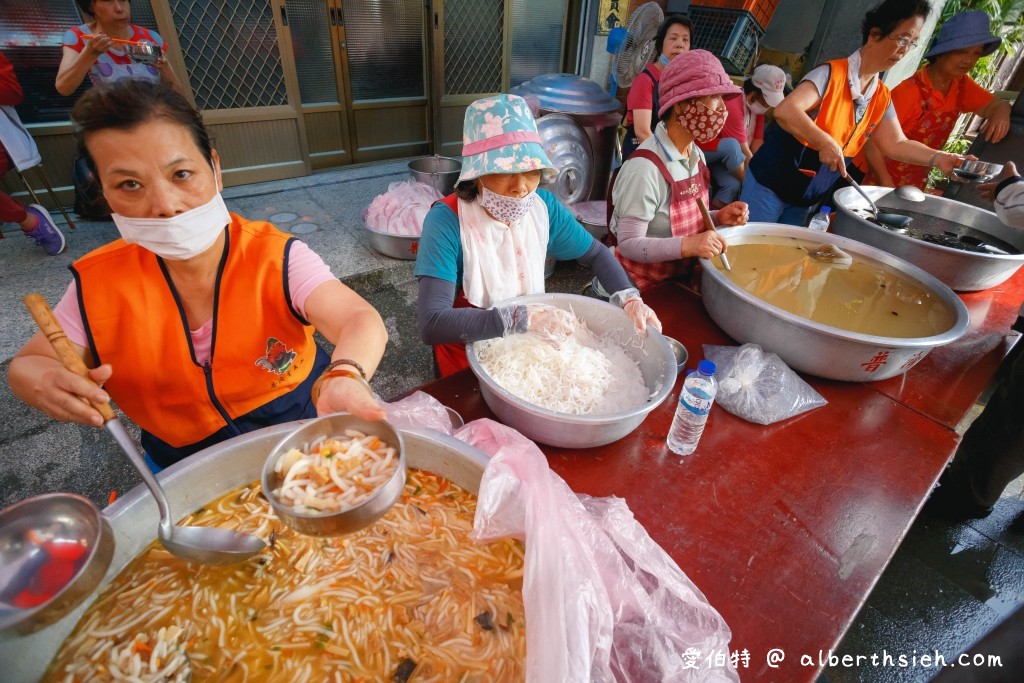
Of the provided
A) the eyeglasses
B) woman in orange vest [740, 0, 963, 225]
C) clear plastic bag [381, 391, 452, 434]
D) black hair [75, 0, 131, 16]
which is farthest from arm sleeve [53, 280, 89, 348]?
the eyeglasses

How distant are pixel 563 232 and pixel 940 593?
3101mm

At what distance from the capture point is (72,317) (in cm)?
156

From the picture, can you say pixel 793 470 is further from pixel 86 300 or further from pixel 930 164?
pixel 930 164

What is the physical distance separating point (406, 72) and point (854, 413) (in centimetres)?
801

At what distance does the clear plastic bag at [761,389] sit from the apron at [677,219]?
0.94 metres

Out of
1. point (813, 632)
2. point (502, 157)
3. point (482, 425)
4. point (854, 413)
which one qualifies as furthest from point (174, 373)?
point (854, 413)

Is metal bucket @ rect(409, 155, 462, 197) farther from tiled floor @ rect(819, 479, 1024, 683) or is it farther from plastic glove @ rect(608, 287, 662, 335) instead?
tiled floor @ rect(819, 479, 1024, 683)

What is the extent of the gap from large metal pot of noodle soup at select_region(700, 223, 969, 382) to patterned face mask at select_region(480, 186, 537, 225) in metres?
0.93

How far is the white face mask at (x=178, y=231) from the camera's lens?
1428 millimetres

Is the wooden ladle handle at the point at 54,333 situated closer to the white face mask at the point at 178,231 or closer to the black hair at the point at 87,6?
the white face mask at the point at 178,231

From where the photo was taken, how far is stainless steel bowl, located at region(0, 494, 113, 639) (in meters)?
0.93

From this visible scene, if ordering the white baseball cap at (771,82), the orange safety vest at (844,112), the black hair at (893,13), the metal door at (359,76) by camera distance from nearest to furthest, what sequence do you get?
1. the black hair at (893,13)
2. the orange safety vest at (844,112)
3. the white baseball cap at (771,82)
4. the metal door at (359,76)

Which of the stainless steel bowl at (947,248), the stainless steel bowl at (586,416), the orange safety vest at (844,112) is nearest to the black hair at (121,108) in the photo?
the stainless steel bowl at (586,416)

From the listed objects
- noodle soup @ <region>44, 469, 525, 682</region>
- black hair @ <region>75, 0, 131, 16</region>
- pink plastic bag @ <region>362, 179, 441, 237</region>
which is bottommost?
pink plastic bag @ <region>362, 179, 441, 237</region>
